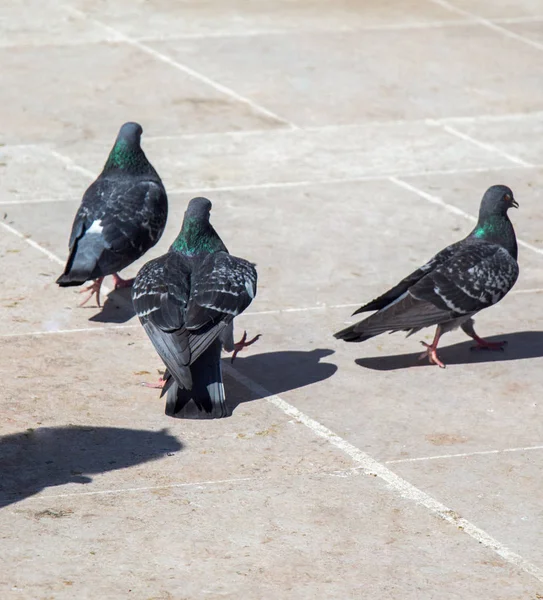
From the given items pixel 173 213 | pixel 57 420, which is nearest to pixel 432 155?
pixel 173 213

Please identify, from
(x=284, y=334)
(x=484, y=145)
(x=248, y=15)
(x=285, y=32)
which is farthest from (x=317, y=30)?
(x=284, y=334)

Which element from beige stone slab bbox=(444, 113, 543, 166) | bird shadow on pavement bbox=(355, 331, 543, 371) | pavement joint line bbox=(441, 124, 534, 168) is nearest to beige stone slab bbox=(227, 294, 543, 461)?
bird shadow on pavement bbox=(355, 331, 543, 371)

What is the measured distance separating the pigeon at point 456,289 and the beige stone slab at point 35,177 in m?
4.20

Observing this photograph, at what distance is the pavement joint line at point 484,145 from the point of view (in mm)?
13375

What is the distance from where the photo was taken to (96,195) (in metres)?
10.0

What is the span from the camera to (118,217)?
978cm

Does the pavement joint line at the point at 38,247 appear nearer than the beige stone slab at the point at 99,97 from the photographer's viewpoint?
Yes

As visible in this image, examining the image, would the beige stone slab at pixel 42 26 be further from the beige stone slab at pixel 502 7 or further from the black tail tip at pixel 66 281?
the black tail tip at pixel 66 281

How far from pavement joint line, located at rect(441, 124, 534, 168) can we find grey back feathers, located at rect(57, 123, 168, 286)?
451 cm

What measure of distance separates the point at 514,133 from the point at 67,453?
8.07m

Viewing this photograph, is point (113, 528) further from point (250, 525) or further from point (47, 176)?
point (47, 176)

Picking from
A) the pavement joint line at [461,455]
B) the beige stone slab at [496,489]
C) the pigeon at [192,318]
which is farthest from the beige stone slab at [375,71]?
the beige stone slab at [496,489]

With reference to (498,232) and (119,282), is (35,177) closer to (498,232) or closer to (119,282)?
(119,282)

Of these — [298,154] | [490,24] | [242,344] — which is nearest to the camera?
[242,344]
